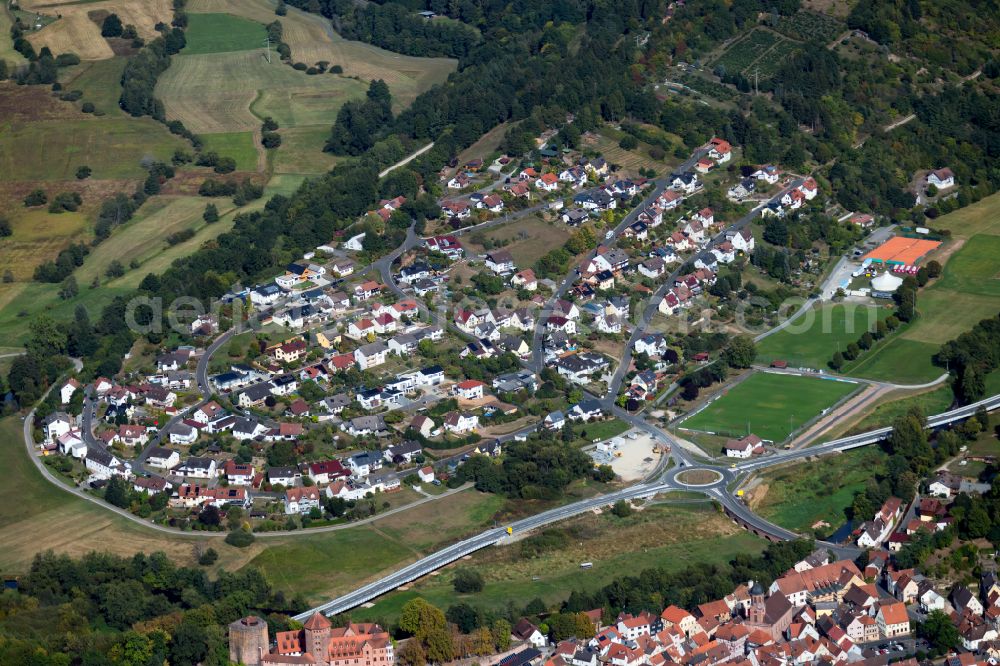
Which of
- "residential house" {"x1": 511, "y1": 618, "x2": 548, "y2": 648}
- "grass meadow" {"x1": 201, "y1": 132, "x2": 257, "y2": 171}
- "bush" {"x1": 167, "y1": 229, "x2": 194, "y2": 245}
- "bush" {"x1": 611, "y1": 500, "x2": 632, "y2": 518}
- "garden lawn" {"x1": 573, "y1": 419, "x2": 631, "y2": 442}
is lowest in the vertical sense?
"grass meadow" {"x1": 201, "y1": 132, "x2": 257, "y2": 171}

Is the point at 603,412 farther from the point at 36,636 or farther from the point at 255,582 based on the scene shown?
the point at 36,636

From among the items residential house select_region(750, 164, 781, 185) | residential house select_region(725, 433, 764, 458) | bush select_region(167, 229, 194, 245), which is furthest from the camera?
Result: residential house select_region(750, 164, 781, 185)

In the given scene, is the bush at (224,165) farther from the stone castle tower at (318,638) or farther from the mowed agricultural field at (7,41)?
the stone castle tower at (318,638)

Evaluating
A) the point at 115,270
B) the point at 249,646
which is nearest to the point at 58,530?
the point at 249,646

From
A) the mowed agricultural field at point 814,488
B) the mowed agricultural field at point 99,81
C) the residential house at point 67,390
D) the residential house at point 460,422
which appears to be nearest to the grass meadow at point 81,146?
the mowed agricultural field at point 99,81

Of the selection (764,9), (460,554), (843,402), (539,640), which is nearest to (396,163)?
(764,9)

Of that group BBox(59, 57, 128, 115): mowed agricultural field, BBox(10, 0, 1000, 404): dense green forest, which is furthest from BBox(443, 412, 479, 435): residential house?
BBox(59, 57, 128, 115): mowed agricultural field

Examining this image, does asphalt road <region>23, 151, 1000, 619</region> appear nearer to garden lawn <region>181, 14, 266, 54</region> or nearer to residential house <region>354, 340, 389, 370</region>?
residential house <region>354, 340, 389, 370</region>
